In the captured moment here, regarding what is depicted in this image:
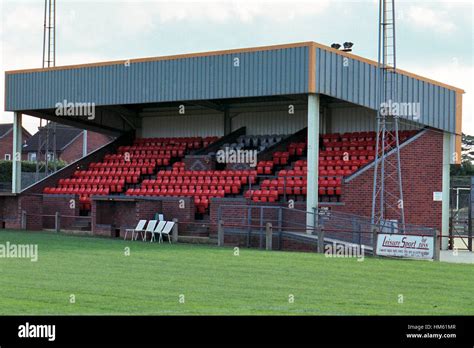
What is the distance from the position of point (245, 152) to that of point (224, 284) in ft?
69.5

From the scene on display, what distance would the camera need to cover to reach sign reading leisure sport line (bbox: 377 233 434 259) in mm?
26062

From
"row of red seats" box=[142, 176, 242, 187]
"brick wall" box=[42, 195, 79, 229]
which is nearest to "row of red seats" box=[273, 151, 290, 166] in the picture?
"row of red seats" box=[142, 176, 242, 187]

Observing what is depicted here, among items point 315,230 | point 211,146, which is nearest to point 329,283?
point 315,230

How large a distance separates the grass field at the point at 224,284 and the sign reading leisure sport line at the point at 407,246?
98 centimetres

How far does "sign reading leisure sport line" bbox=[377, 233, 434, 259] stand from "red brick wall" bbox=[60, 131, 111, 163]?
207 ft

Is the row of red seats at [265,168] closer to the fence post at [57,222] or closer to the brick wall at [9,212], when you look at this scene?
the fence post at [57,222]

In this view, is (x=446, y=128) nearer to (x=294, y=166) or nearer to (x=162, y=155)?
(x=294, y=166)

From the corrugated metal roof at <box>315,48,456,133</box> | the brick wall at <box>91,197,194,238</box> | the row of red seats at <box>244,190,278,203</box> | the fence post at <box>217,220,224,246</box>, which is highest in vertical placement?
the corrugated metal roof at <box>315,48,456,133</box>

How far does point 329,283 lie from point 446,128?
18035mm

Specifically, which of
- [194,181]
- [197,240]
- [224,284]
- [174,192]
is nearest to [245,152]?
[194,181]

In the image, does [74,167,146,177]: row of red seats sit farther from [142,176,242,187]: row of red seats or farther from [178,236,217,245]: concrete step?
[178,236,217,245]: concrete step

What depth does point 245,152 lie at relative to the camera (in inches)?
1540

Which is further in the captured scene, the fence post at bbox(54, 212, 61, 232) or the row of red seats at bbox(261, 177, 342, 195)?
the fence post at bbox(54, 212, 61, 232)

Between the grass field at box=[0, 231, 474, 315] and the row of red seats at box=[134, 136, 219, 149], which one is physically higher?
the row of red seats at box=[134, 136, 219, 149]
